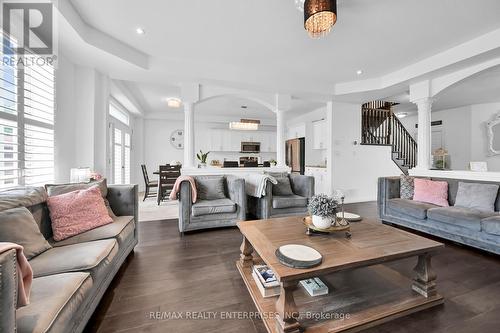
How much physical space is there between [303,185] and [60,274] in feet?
11.0

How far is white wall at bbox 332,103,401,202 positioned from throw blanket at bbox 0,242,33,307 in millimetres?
5384

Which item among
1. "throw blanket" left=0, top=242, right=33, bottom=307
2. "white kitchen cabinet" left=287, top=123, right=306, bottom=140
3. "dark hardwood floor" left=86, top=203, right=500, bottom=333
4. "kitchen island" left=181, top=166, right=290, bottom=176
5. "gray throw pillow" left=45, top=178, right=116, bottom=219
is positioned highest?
"white kitchen cabinet" left=287, top=123, right=306, bottom=140

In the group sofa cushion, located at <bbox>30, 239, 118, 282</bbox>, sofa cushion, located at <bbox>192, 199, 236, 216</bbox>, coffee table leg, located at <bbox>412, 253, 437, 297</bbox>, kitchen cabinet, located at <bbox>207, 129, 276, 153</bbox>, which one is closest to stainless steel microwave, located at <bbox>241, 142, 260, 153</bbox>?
kitchen cabinet, located at <bbox>207, 129, 276, 153</bbox>

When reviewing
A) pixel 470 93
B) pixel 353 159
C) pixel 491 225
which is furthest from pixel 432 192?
pixel 470 93

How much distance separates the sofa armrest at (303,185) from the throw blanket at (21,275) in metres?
3.44

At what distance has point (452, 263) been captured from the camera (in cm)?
227

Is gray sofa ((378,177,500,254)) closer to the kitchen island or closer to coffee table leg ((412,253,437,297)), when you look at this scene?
coffee table leg ((412,253,437,297))

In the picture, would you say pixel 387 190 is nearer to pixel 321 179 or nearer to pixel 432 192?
pixel 432 192

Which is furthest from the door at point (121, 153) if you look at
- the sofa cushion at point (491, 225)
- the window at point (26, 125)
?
the sofa cushion at point (491, 225)

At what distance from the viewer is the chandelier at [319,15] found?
199 centimetres

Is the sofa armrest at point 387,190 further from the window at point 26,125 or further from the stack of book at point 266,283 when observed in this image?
the window at point 26,125

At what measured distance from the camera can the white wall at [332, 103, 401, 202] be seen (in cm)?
544

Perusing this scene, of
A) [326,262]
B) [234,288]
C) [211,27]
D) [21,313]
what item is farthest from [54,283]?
[211,27]

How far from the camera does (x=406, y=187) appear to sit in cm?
360
